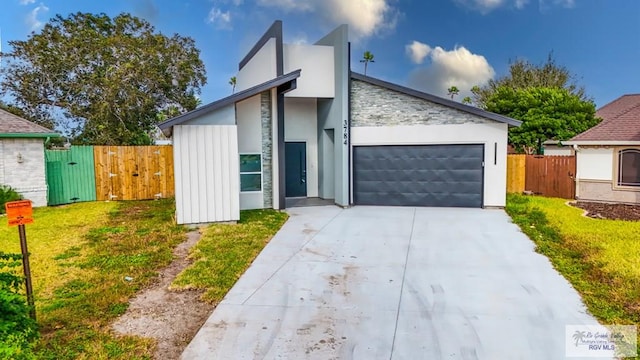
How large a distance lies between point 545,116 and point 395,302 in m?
24.2

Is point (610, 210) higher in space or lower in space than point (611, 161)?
lower

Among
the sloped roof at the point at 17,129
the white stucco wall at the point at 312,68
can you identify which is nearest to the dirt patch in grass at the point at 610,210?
the white stucco wall at the point at 312,68

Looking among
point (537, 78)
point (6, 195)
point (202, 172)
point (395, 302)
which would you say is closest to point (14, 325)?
point (395, 302)

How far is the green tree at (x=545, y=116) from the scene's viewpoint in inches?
983

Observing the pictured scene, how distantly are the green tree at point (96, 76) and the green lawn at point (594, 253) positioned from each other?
20695 mm

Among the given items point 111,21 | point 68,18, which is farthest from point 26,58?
point 111,21

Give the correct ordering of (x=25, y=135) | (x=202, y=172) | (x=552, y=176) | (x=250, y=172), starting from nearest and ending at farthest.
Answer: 1. (x=202, y=172)
2. (x=250, y=172)
3. (x=25, y=135)
4. (x=552, y=176)

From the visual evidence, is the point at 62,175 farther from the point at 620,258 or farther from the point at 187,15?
the point at 620,258

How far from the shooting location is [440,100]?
13.0 meters

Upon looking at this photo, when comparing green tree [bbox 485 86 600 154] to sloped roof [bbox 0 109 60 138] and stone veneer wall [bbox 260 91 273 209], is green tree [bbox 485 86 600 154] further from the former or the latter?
sloped roof [bbox 0 109 60 138]

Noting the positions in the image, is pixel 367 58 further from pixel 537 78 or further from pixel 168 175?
pixel 168 175

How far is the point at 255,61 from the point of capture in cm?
1481

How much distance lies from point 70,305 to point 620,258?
8.93 metres

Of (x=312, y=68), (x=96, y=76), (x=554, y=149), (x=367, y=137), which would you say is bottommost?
(x=554, y=149)
